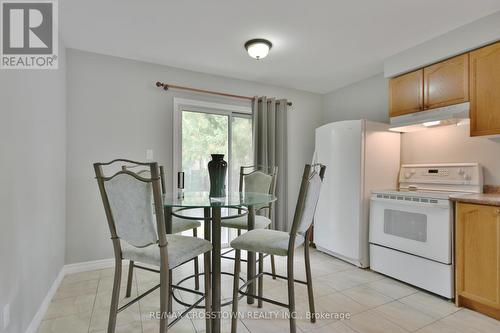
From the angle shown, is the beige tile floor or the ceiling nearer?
the beige tile floor

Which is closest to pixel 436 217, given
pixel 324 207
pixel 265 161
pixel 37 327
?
pixel 324 207

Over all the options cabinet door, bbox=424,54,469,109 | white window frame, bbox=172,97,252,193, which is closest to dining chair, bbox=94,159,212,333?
white window frame, bbox=172,97,252,193

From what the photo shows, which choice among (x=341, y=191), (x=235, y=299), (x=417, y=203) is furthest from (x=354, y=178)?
(x=235, y=299)

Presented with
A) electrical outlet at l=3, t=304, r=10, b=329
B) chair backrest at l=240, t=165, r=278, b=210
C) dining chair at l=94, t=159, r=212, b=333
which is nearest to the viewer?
electrical outlet at l=3, t=304, r=10, b=329

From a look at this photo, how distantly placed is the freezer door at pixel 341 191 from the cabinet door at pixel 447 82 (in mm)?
677

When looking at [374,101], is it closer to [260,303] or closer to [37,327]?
[260,303]

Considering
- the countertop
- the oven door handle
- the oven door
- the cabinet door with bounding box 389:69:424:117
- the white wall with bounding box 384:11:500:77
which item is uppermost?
the white wall with bounding box 384:11:500:77

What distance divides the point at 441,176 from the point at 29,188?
3.53 metres

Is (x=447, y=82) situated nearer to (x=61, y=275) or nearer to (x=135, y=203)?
(x=135, y=203)

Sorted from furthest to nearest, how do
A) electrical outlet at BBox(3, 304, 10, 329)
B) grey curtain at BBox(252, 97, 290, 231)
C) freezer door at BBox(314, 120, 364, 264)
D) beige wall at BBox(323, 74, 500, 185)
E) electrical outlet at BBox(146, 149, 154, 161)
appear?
grey curtain at BBox(252, 97, 290, 231) < electrical outlet at BBox(146, 149, 154, 161) < freezer door at BBox(314, 120, 364, 264) < beige wall at BBox(323, 74, 500, 185) < electrical outlet at BBox(3, 304, 10, 329)

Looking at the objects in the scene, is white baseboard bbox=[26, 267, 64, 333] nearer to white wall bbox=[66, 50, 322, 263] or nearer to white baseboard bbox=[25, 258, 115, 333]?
white baseboard bbox=[25, 258, 115, 333]

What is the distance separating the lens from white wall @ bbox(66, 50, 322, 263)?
9.01 feet

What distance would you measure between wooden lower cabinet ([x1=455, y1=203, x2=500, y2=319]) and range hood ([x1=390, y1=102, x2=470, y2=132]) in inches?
30.7

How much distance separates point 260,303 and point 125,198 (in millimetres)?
1376
